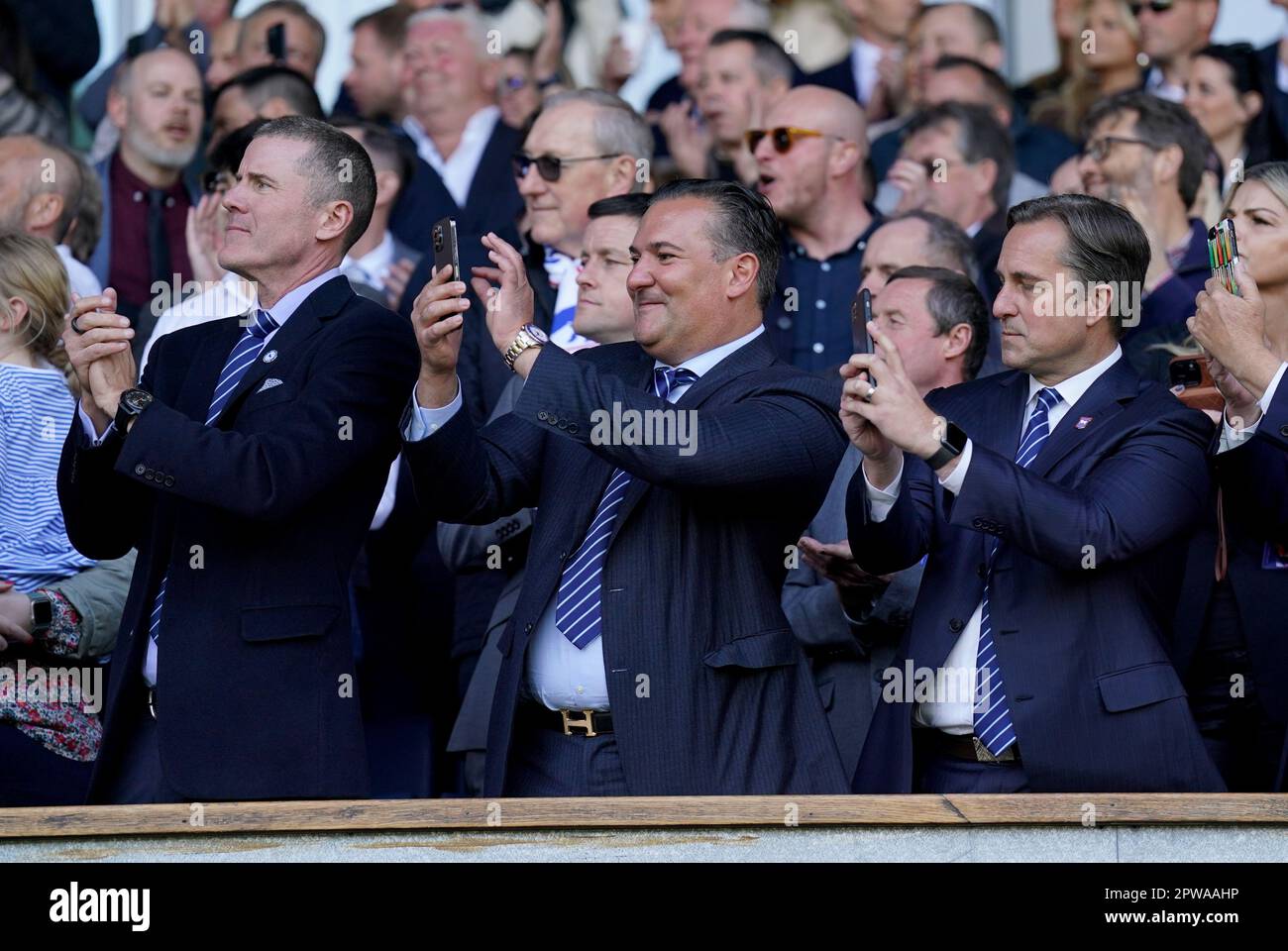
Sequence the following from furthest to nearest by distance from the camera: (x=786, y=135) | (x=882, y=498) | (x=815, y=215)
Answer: (x=786, y=135)
(x=815, y=215)
(x=882, y=498)

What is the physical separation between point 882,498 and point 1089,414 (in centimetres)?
52

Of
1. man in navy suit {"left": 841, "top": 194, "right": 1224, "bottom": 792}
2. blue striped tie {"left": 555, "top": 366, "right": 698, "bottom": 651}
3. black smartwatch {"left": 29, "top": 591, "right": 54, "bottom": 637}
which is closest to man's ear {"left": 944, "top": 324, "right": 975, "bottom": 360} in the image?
man in navy suit {"left": 841, "top": 194, "right": 1224, "bottom": 792}

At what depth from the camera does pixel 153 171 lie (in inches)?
333

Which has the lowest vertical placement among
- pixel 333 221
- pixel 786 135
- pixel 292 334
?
pixel 292 334

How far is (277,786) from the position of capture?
14.8ft

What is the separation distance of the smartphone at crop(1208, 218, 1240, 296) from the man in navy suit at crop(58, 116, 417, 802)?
1877 mm

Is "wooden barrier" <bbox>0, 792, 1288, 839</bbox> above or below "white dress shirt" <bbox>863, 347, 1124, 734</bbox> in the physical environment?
below

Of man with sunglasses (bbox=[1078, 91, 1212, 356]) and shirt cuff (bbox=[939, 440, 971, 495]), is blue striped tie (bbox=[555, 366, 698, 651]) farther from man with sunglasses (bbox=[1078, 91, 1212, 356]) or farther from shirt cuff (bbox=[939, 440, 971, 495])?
man with sunglasses (bbox=[1078, 91, 1212, 356])

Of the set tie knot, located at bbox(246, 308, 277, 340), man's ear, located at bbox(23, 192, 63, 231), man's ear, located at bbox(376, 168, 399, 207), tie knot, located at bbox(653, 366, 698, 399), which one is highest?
man's ear, located at bbox(376, 168, 399, 207)

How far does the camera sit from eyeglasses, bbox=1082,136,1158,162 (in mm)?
7414

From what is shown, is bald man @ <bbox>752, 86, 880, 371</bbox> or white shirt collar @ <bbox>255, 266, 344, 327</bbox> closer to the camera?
white shirt collar @ <bbox>255, 266, 344, 327</bbox>

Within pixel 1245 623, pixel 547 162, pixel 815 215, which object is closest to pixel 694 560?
pixel 1245 623

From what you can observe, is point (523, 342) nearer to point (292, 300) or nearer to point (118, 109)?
point (292, 300)

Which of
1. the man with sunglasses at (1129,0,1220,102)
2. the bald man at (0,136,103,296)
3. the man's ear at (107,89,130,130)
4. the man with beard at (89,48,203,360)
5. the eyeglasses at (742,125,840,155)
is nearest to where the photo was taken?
the bald man at (0,136,103,296)
